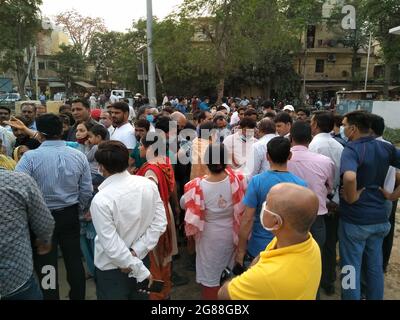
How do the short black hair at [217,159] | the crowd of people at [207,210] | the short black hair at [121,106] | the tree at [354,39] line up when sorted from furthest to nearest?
the tree at [354,39], the short black hair at [121,106], the short black hair at [217,159], the crowd of people at [207,210]

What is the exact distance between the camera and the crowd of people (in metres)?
1.73

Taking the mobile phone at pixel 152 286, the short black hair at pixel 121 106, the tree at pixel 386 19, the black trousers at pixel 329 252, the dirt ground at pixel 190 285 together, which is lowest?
the dirt ground at pixel 190 285

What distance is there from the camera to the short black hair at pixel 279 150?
9.15 ft

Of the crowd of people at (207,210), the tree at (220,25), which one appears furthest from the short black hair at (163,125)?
the tree at (220,25)

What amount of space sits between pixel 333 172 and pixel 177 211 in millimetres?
1753

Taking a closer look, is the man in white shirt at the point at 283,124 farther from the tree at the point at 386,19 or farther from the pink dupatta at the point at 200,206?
the tree at the point at 386,19

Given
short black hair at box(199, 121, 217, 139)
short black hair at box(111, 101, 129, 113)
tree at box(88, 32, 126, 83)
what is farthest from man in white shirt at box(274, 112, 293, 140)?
tree at box(88, 32, 126, 83)

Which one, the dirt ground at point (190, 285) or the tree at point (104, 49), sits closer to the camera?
the dirt ground at point (190, 285)

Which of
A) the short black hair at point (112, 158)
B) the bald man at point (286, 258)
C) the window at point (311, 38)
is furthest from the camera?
the window at point (311, 38)

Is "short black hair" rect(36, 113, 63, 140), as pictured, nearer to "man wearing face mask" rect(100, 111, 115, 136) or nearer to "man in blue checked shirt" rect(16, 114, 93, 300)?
"man in blue checked shirt" rect(16, 114, 93, 300)

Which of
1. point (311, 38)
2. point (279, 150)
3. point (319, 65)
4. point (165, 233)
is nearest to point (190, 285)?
point (165, 233)

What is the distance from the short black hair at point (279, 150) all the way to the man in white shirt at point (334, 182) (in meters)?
1.01

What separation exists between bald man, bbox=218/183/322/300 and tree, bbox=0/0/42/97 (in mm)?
23966
